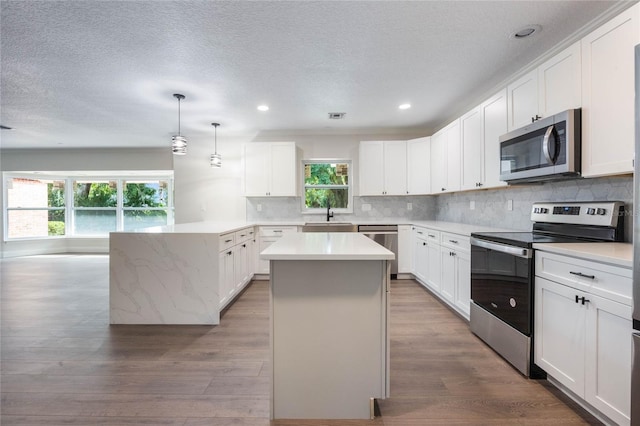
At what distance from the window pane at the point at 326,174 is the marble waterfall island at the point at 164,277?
265cm

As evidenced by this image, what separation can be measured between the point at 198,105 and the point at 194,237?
6.18 feet

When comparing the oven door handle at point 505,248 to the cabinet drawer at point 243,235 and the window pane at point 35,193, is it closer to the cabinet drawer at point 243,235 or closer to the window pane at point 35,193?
the cabinet drawer at point 243,235

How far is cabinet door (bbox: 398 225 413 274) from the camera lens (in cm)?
439

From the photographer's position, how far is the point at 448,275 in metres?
3.16

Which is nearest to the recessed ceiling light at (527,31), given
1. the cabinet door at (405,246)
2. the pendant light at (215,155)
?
the cabinet door at (405,246)

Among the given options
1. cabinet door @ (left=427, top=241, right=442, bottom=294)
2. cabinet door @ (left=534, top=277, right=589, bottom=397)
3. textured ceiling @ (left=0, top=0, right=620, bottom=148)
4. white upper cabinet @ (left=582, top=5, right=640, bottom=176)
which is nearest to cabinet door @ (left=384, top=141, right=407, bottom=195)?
textured ceiling @ (left=0, top=0, right=620, bottom=148)

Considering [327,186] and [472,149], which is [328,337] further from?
[327,186]

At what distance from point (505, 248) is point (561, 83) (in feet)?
4.02

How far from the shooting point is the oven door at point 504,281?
192 cm

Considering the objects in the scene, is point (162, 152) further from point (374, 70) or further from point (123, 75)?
point (374, 70)

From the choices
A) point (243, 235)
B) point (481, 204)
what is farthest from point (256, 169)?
point (481, 204)

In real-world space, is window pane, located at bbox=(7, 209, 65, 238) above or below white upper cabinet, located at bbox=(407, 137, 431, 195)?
below

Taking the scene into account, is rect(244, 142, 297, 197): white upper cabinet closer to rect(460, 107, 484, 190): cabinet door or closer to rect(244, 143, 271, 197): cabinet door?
rect(244, 143, 271, 197): cabinet door

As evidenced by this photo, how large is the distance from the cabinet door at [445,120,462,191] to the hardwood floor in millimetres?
1556
